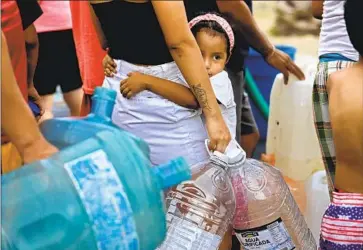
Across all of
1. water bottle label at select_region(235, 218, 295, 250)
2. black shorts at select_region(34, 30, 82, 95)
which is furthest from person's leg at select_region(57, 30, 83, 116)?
water bottle label at select_region(235, 218, 295, 250)

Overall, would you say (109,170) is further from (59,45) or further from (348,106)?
(59,45)

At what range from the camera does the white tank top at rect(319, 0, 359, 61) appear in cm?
213

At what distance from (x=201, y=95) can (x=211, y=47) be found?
24 centimetres

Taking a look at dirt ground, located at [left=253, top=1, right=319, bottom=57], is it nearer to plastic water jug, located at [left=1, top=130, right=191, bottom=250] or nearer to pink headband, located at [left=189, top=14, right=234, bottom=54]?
pink headband, located at [left=189, top=14, right=234, bottom=54]

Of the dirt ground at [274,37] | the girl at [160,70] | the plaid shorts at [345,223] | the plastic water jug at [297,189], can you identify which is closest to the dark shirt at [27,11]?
the girl at [160,70]

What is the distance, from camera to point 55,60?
331 cm

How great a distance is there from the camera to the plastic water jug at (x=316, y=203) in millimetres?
2654

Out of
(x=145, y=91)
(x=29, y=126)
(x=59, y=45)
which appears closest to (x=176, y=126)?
(x=145, y=91)

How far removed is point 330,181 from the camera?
84.0 inches

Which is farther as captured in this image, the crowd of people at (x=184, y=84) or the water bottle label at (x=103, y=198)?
the crowd of people at (x=184, y=84)

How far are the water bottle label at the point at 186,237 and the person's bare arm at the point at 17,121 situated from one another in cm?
59

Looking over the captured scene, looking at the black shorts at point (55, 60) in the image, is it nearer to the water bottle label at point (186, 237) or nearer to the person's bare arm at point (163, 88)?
the person's bare arm at point (163, 88)

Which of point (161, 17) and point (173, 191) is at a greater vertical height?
point (161, 17)

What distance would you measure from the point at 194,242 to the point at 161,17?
24.4 inches
